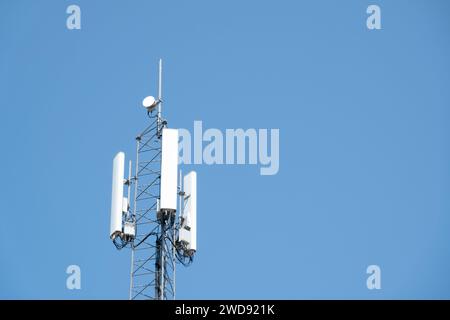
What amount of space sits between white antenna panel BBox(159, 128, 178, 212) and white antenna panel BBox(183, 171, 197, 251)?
2.07 metres

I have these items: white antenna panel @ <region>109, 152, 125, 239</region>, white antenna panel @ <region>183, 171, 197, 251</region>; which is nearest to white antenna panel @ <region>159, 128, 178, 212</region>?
white antenna panel @ <region>183, 171, 197, 251</region>

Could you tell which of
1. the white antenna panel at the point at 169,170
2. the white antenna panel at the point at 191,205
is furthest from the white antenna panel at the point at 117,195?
the white antenna panel at the point at 191,205

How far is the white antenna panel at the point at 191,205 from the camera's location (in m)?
57.6

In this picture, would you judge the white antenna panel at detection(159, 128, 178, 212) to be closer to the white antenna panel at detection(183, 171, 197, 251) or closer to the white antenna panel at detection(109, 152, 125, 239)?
the white antenna panel at detection(183, 171, 197, 251)

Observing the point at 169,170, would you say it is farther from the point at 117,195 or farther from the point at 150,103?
the point at 150,103

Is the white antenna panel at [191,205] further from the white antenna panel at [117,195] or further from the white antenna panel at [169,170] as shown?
the white antenna panel at [117,195]

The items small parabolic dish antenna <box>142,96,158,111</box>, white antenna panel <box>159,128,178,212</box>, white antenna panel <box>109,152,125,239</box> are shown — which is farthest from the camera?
small parabolic dish antenna <box>142,96,158,111</box>

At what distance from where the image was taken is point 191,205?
2291 inches

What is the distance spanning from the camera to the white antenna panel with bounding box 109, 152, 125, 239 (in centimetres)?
5681
